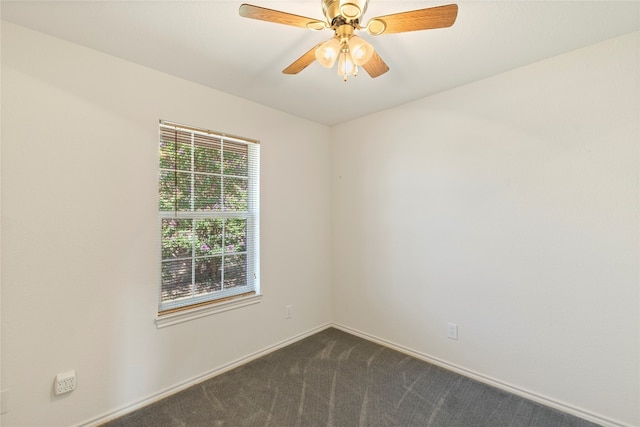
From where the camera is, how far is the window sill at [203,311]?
2109 mm

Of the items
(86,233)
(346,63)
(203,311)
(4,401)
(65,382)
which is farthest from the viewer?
(203,311)

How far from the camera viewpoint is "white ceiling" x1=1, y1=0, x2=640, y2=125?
1507 millimetres

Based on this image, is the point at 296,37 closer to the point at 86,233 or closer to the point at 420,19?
the point at 420,19

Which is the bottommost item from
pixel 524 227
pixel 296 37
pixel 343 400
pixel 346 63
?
pixel 343 400

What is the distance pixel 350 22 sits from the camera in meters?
1.28

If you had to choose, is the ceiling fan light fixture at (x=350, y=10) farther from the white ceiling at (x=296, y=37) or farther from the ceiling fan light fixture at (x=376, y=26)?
the white ceiling at (x=296, y=37)

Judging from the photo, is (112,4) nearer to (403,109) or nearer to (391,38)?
(391,38)

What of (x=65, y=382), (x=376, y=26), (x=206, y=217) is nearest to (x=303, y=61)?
(x=376, y=26)

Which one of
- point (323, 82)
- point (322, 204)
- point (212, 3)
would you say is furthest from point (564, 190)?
point (212, 3)

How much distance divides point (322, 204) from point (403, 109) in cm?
132

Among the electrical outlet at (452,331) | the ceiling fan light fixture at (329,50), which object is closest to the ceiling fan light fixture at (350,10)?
the ceiling fan light fixture at (329,50)

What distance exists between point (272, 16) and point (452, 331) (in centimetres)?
258

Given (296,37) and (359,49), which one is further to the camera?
(296,37)

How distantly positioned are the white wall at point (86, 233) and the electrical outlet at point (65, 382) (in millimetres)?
40
